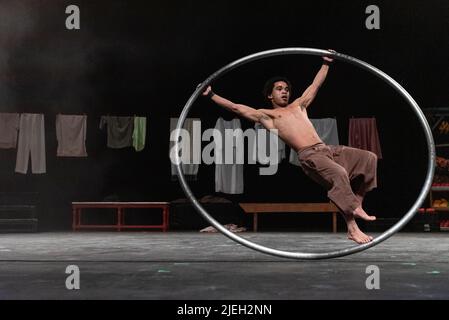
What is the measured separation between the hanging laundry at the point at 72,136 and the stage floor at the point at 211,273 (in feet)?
14.9

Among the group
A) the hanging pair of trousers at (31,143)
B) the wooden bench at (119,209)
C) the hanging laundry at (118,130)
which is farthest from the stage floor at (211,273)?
the hanging laundry at (118,130)

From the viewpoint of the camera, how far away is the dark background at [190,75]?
1279cm

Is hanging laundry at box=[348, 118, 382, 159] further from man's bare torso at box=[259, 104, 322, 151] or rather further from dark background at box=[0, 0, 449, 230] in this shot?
man's bare torso at box=[259, 104, 322, 151]

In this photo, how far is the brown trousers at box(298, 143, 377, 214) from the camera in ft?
18.0

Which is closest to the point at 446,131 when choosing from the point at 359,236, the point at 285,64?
the point at 285,64

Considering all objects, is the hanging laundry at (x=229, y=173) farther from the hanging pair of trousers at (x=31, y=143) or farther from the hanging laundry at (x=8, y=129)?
the hanging laundry at (x=8, y=129)

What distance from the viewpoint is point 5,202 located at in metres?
13.4

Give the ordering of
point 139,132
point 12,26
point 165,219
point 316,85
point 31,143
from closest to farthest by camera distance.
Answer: point 316,85 < point 12,26 < point 165,219 < point 31,143 < point 139,132

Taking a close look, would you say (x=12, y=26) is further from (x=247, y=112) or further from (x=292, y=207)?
(x=247, y=112)

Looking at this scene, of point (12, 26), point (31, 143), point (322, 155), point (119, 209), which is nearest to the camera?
point (322, 155)

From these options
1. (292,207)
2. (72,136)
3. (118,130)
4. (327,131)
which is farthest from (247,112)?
(72,136)

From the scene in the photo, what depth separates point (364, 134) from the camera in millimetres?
13648

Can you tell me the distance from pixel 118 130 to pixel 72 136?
105 cm

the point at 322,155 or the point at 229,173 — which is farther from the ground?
the point at 322,155
